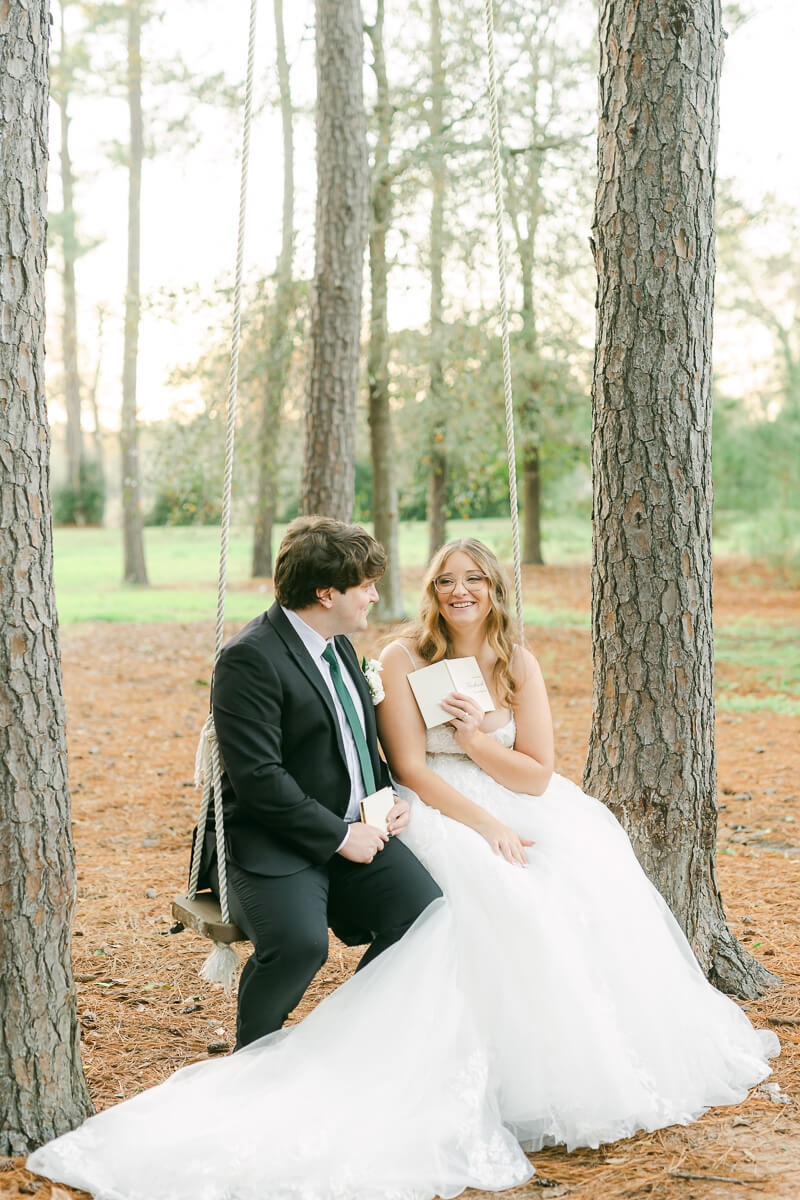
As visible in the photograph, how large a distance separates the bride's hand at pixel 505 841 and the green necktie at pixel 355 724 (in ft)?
1.11

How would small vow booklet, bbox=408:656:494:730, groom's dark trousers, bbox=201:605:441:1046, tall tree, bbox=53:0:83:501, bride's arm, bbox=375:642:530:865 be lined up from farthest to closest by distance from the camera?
tall tree, bbox=53:0:83:501 < small vow booklet, bbox=408:656:494:730 < bride's arm, bbox=375:642:530:865 < groom's dark trousers, bbox=201:605:441:1046

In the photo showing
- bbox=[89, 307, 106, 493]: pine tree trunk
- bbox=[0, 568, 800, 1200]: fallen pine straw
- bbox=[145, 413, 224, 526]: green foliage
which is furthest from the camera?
bbox=[89, 307, 106, 493]: pine tree trunk

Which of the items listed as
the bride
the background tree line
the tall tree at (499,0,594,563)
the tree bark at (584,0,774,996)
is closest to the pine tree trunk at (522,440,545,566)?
the background tree line

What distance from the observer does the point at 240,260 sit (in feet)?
9.76

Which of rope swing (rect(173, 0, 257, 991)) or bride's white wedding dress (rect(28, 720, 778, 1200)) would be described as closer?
bride's white wedding dress (rect(28, 720, 778, 1200))

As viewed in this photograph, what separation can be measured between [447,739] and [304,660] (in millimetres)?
606

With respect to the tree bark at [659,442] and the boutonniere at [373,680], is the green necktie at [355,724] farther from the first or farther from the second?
the tree bark at [659,442]

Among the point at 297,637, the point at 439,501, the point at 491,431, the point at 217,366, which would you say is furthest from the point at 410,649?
the point at 439,501

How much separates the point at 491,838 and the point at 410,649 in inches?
25.2

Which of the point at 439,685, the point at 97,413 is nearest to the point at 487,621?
the point at 439,685

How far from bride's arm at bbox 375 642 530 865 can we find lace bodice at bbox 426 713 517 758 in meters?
0.07

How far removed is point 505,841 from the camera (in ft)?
10.0

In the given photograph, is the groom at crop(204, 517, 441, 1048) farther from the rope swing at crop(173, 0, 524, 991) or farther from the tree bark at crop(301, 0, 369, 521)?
the tree bark at crop(301, 0, 369, 521)

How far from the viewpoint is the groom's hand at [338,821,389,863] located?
9.48 feet
